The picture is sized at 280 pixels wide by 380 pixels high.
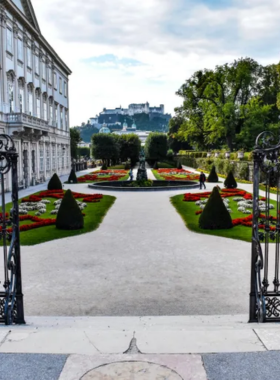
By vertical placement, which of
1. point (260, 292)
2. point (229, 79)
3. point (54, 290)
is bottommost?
point (54, 290)

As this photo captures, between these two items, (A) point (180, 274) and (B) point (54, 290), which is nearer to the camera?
(B) point (54, 290)

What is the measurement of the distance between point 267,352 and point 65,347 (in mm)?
2423

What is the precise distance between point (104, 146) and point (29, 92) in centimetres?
2914

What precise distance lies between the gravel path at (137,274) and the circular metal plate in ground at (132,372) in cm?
248

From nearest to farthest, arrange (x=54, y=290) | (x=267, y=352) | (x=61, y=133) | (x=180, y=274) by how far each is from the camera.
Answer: (x=267, y=352), (x=54, y=290), (x=180, y=274), (x=61, y=133)

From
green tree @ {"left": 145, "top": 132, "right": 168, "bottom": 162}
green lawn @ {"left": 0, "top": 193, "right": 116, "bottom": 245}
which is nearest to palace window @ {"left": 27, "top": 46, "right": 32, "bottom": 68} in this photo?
green lawn @ {"left": 0, "top": 193, "right": 116, "bottom": 245}

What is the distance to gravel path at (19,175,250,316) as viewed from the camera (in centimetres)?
720

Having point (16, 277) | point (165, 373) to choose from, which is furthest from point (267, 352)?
point (16, 277)

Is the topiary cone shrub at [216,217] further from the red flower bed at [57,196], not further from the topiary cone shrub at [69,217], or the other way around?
the red flower bed at [57,196]

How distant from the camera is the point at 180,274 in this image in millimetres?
9094

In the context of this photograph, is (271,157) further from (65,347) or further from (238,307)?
(65,347)

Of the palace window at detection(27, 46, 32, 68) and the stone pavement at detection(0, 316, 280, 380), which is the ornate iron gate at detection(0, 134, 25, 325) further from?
the palace window at detection(27, 46, 32, 68)

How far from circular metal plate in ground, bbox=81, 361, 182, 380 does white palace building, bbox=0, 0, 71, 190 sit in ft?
79.4

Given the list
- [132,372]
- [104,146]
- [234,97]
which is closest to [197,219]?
[132,372]
